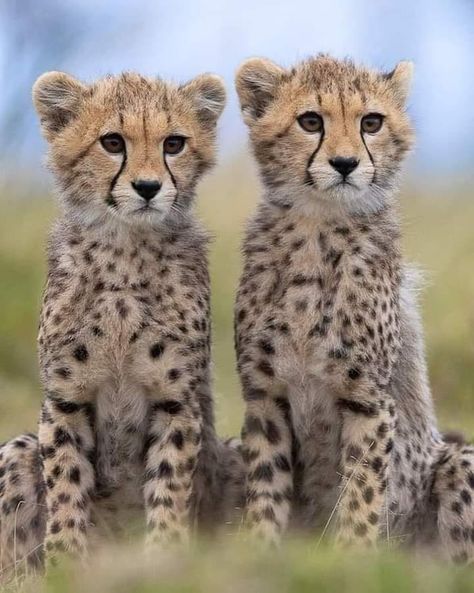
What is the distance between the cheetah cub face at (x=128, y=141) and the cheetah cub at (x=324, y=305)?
19 cm

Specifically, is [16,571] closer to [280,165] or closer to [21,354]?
[280,165]

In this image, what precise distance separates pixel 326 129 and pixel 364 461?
104 centimetres

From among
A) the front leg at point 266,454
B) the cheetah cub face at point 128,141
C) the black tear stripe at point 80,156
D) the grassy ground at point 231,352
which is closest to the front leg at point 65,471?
the grassy ground at point 231,352

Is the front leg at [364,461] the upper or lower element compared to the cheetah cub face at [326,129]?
lower

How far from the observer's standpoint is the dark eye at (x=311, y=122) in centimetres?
453

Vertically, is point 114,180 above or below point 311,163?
below

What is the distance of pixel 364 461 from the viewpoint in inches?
177

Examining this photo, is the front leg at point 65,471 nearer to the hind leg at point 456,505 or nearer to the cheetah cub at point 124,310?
→ the cheetah cub at point 124,310

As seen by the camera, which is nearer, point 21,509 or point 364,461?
point 364,461

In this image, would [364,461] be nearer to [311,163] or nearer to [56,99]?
[311,163]

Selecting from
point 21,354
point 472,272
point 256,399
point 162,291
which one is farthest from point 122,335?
point 472,272

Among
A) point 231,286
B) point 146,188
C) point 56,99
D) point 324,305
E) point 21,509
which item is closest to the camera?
point 146,188

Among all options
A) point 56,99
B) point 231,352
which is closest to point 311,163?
point 56,99

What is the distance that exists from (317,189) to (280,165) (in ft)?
0.57
